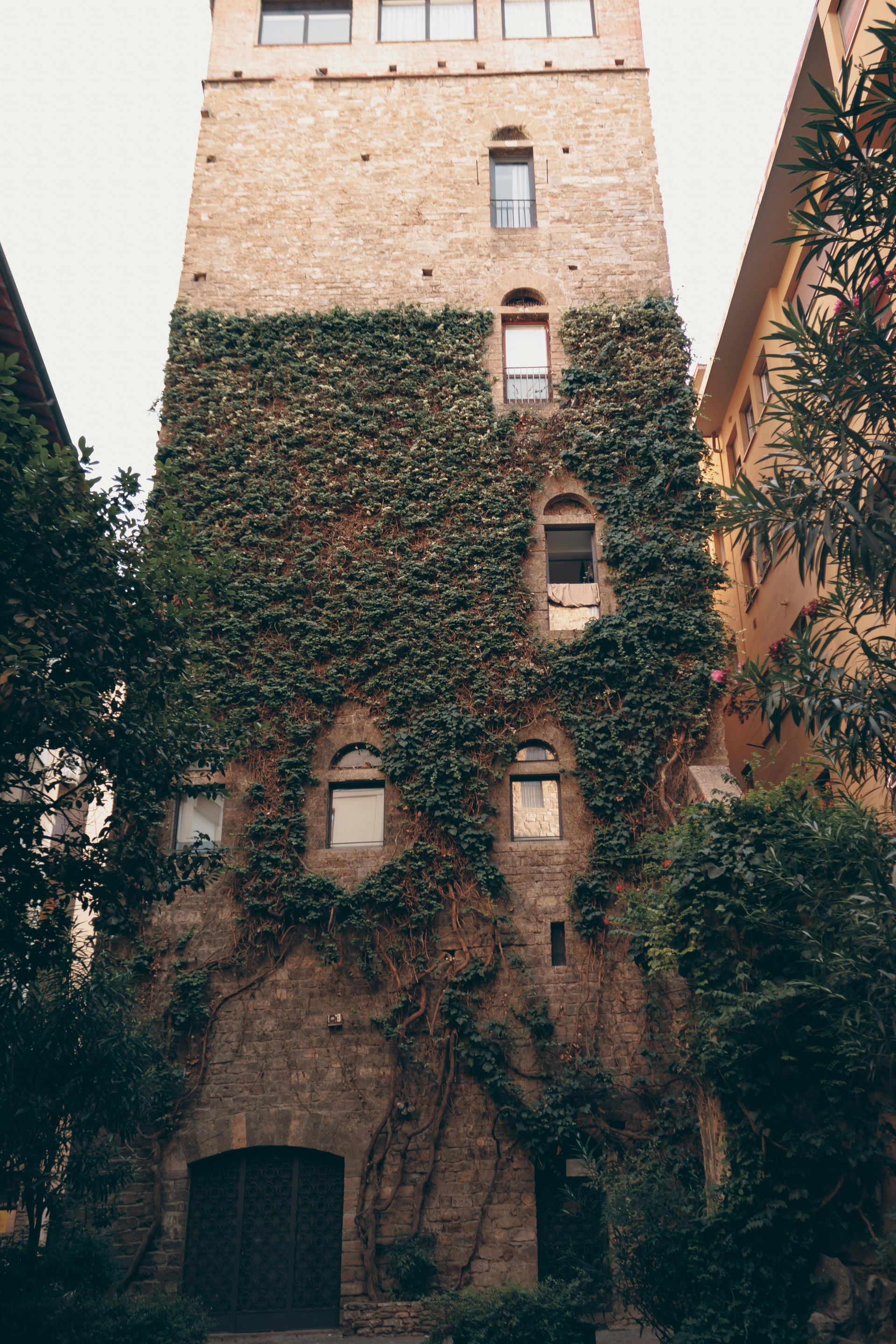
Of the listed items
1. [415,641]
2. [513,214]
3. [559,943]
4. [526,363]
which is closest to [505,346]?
[526,363]

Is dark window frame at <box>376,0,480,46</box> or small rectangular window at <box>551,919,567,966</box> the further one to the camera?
dark window frame at <box>376,0,480,46</box>

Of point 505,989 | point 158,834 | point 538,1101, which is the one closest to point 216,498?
point 158,834

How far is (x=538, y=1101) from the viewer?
43.0 ft

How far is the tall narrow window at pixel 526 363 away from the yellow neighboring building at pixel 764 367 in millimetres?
2620

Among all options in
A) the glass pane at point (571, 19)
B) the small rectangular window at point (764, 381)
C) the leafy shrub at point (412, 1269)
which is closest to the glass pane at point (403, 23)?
the glass pane at point (571, 19)

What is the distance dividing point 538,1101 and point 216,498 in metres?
9.43

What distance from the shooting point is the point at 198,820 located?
15.3 metres

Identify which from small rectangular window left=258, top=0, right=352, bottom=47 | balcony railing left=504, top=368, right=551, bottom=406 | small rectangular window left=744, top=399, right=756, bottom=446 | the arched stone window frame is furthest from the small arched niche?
small rectangular window left=258, top=0, right=352, bottom=47

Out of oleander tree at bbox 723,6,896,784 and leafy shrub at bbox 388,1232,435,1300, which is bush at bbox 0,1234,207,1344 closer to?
leafy shrub at bbox 388,1232,435,1300

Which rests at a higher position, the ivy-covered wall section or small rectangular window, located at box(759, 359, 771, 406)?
small rectangular window, located at box(759, 359, 771, 406)

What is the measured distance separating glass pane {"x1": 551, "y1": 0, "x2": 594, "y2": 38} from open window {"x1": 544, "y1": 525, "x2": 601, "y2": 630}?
10.6 m

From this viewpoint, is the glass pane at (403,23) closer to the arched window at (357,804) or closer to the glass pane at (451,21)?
the glass pane at (451,21)

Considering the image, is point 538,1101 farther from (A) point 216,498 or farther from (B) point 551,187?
(B) point 551,187

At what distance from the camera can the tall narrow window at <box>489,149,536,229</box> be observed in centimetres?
1931
